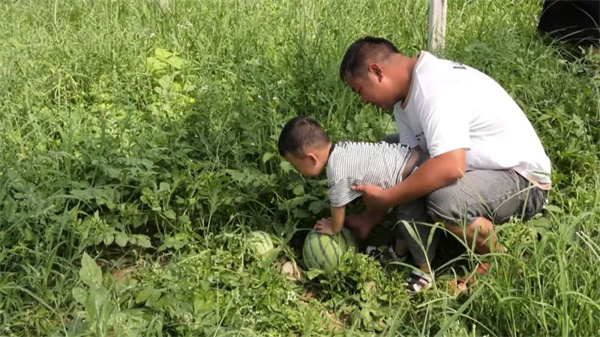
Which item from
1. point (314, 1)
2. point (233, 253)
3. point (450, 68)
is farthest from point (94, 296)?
point (314, 1)

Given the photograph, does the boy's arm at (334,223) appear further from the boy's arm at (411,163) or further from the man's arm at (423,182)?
the boy's arm at (411,163)

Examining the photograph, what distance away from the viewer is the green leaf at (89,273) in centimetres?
264

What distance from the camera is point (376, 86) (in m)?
3.04

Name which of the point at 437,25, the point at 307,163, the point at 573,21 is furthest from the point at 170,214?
the point at 573,21

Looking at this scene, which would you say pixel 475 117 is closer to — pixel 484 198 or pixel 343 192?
pixel 484 198

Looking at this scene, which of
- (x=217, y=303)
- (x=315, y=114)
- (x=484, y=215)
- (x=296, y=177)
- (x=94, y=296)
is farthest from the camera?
(x=315, y=114)

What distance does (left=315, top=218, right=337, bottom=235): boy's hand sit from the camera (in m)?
3.15

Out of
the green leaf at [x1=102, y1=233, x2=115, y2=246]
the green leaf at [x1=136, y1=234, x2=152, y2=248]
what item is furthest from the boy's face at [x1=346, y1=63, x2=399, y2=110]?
the green leaf at [x1=102, y1=233, x2=115, y2=246]

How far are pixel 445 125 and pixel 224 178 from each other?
1198mm

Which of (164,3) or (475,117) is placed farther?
(164,3)

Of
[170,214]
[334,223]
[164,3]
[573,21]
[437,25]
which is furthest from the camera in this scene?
[164,3]

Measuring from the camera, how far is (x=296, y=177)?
3.44 m

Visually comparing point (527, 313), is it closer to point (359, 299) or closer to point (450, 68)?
point (359, 299)

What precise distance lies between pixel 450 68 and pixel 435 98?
0.26 metres
